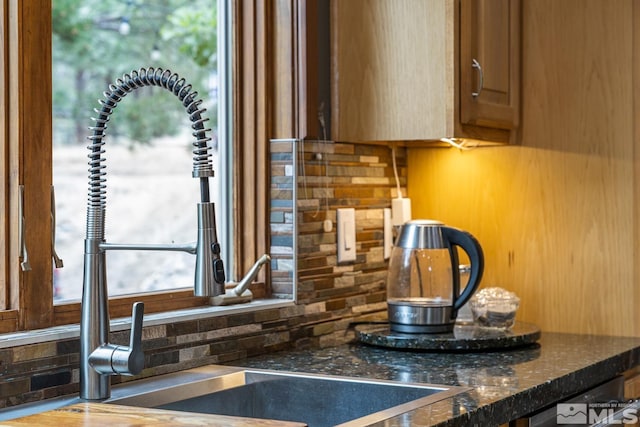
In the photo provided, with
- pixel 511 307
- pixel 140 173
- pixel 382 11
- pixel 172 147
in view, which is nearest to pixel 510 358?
pixel 511 307

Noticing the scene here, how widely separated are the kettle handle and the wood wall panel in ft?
1.14

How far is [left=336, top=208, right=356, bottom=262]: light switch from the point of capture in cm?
247

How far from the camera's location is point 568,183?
2586 millimetres

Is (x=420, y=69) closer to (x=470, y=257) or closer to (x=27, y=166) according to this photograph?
(x=470, y=257)

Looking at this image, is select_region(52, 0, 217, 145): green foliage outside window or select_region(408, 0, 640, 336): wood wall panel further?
select_region(52, 0, 217, 145): green foliage outside window

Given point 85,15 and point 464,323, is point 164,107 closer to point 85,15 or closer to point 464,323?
point 85,15

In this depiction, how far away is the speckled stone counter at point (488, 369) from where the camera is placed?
164 centimetres

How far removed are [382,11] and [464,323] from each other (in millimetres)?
831

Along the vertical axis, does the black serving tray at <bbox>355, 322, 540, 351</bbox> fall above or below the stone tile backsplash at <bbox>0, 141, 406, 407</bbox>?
below

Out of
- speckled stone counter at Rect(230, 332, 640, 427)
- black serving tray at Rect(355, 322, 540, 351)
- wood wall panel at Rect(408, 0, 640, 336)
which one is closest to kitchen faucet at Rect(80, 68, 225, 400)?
speckled stone counter at Rect(230, 332, 640, 427)

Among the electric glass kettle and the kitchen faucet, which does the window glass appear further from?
the kitchen faucet

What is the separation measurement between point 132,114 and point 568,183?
3628mm
